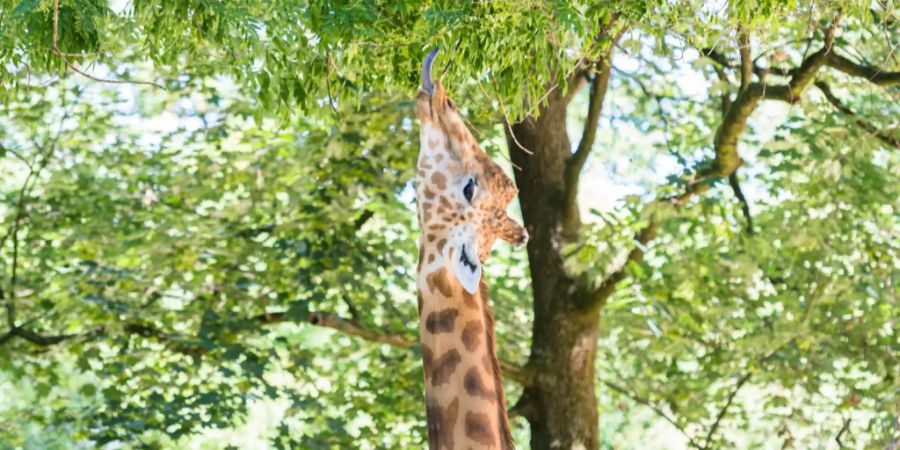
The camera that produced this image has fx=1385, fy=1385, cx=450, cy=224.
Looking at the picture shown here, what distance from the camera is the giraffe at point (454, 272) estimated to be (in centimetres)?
478

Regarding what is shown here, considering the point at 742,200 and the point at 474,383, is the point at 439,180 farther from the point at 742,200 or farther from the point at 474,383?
the point at 742,200

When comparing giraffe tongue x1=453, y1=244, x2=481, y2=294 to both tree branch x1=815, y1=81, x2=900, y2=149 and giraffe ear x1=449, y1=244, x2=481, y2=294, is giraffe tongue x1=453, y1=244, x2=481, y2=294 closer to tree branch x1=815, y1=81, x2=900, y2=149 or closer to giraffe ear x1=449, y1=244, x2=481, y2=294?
giraffe ear x1=449, y1=244, x2=481, y2=294

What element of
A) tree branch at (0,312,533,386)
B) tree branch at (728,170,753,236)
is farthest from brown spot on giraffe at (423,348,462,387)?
tree branch at (728,170,753,236)

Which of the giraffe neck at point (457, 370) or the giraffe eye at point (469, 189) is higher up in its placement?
the giraffe eye at point (469, 189)

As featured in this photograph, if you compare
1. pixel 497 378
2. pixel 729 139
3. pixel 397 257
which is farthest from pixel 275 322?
pixel 497 378

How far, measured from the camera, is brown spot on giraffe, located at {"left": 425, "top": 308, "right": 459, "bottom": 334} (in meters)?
4.85

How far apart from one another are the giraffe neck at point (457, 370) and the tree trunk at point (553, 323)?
5.37 metres

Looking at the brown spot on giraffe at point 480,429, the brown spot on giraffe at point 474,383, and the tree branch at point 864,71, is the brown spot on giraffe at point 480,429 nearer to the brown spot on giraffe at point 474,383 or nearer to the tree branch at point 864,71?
the brown spot on giraffe at point 474,383

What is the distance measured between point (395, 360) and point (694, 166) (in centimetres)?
295

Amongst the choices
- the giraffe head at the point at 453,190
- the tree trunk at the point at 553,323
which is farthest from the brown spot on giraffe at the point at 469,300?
the tree trunk at the point at 553,323

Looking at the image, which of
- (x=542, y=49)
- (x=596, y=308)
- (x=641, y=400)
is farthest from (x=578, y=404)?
(x=542, y=49)

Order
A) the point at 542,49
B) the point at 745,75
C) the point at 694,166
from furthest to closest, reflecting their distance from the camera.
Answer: the point at 694,166 < the point at 745,75 < the point at 542,49

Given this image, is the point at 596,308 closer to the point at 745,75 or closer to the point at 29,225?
the point at 745,75

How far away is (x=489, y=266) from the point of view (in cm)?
1398
